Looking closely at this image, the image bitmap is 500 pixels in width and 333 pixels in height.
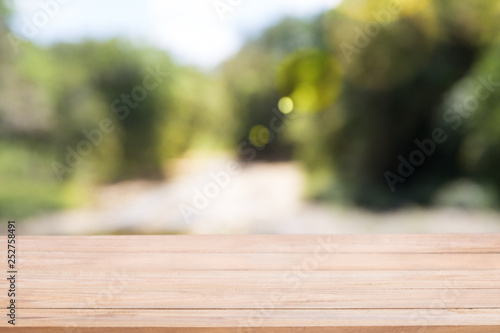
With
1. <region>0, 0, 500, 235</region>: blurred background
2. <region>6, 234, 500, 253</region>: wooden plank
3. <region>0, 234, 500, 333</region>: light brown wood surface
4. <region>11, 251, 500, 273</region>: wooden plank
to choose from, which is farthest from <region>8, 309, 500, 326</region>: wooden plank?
<region>0, 0, 500, 235</region>: blurred background

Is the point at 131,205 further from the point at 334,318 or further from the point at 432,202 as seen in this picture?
the point at 334,318

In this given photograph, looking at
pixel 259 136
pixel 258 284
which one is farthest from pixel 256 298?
pixel 259 136

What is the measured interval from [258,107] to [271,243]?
1.26 m

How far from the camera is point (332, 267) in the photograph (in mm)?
1554

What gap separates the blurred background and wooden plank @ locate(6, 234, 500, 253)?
1076 millimetres

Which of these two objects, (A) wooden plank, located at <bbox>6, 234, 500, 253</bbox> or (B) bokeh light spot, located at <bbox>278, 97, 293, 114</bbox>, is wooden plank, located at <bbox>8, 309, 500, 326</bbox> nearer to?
(A) wooden plank, located at <bbox>6, 234, 500, 253</bbox>

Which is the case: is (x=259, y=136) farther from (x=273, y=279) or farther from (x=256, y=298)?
(x=256, y=298)

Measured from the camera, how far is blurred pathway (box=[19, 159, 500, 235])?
300cm

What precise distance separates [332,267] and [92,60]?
2016 mm

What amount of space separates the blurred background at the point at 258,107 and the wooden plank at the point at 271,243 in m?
1.08

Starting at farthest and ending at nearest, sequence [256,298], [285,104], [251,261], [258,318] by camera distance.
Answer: [285,104] < [251,261] < [256,298] < [258,318]

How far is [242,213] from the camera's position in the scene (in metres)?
3.03

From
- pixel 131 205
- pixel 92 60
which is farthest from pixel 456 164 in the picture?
pixel 92 60

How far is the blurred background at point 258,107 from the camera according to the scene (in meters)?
2.89
